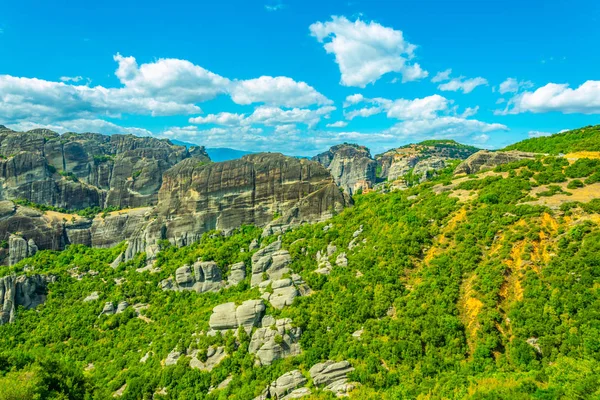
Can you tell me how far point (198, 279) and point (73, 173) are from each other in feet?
389

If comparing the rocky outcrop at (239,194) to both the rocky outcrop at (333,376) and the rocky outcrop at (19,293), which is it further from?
the rocky outcrop at (333,376)

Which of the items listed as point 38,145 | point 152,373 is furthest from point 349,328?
point 38,145

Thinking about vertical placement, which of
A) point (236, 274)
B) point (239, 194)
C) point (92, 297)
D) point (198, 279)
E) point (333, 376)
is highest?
point (239, 194)

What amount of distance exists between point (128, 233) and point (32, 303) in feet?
108

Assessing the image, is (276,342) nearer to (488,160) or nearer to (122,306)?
(122,306)

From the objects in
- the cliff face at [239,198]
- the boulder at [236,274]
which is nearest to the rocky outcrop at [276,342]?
the boulder at [236,274]

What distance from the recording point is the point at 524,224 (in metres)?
36.0

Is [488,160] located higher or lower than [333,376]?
higher

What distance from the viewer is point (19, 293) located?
6109cm

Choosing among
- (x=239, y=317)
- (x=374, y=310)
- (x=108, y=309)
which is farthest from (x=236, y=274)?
(x=374, y=310)

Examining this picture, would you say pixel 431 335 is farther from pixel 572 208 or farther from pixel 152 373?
pixel 152 373

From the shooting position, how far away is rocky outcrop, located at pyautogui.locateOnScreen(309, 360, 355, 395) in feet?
99.9

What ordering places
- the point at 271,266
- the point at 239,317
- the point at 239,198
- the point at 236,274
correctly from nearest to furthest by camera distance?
the point at 239,317 < the point at 271,266 < the point at 236,274 < the point at 239,198

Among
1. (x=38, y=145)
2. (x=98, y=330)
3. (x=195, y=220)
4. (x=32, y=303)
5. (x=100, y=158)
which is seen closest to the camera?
(x=98, y=330)
